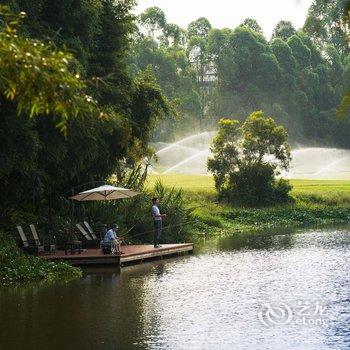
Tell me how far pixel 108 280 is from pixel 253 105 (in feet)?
267

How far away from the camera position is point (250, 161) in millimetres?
50781

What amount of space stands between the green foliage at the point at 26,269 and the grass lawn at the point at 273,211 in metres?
16.7

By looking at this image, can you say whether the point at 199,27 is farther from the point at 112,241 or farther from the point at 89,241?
the point at 112,241

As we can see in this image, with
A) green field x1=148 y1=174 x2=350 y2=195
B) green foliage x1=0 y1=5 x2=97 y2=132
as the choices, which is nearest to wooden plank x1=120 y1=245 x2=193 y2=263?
green foliage x1=0 y1=5 x2=97 y2=132

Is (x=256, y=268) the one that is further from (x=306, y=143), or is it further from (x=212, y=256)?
(x=306, y=143)

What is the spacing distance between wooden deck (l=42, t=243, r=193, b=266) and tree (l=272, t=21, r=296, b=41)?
3956 inches

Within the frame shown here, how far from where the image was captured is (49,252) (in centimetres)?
2745

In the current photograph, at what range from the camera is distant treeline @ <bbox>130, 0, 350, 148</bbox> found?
99875 millimetres

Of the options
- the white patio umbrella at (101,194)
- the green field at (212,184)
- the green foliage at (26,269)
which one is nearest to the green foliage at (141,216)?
the white patio umbrella at (101,194)

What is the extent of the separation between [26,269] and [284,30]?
109 meters

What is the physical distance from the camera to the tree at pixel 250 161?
50.5m

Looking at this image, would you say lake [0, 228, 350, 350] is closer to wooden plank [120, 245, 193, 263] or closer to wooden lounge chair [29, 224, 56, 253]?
wooden plank [120, 245, 193, 263]

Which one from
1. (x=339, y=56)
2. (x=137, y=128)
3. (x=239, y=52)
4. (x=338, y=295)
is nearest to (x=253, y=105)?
(x=239, y=52)

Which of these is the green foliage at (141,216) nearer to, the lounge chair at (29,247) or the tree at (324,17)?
the lounge chair at (29,247)
